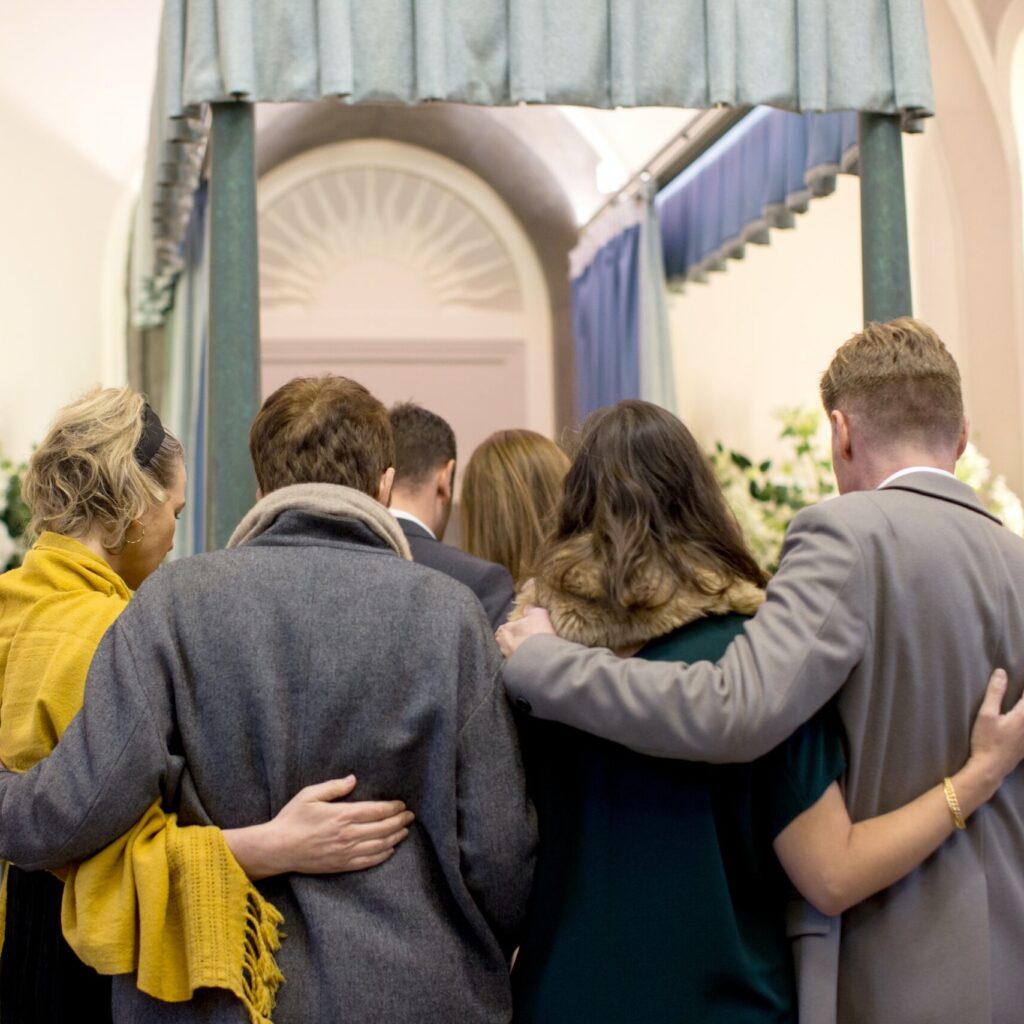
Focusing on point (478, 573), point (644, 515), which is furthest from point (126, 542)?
point (478, 573)

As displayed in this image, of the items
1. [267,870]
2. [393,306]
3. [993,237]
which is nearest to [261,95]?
[267,870]

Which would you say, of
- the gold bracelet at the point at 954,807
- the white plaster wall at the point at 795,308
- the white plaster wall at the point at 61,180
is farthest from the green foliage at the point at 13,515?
the gold bracelet at the point at 954,807

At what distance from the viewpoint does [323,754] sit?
1.82 metres

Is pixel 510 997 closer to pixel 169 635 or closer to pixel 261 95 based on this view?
pixel 169 635

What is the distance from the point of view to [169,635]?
180cm

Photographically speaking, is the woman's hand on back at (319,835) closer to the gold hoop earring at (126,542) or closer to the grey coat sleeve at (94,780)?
the grey coat sleeve at (94,780)

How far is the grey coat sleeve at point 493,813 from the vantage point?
183 cm

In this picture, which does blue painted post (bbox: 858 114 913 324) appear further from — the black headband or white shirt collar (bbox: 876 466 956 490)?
the black headband

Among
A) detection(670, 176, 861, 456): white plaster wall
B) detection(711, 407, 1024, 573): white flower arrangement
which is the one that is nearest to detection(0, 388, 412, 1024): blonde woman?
detection(711, 407, 1024, 573): white flower arrangement

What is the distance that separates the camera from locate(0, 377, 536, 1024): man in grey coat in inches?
69.8

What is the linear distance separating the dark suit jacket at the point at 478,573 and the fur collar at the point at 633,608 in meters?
0.90

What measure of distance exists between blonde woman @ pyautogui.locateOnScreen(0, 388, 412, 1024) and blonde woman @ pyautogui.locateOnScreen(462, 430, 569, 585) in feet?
3.28

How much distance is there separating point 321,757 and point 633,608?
44cm

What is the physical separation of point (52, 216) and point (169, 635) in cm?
524
